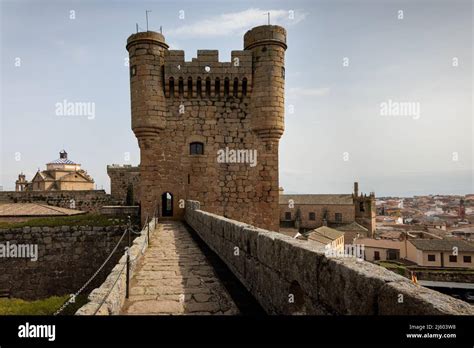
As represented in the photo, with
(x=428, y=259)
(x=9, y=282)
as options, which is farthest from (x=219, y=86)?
(x=428, y=259)

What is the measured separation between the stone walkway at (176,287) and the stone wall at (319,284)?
53 cm

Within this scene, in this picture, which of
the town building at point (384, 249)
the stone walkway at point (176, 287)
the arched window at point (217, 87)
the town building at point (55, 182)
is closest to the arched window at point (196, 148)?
the arched window at point (217, 87)

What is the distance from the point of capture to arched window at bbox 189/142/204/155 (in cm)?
1612

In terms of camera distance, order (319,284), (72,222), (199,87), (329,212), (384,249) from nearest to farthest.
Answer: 1. (319,284)
2. (72,222)
3. (199,87)
4. (384,249)
5. (329,212)

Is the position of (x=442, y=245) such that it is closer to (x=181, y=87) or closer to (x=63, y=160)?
(x=181, y=87)

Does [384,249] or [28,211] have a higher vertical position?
[28,211]

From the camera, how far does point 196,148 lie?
16.2 meters

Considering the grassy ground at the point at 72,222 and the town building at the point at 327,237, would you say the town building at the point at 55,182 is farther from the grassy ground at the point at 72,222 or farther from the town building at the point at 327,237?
the town building at the point at 327,237

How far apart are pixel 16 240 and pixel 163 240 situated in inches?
279

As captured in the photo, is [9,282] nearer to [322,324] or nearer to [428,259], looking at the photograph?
[322,324]

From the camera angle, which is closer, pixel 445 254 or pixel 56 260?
pixel 56 260

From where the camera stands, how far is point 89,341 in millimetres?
2604

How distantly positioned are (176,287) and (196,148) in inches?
443

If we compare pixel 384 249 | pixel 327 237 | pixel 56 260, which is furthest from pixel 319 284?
pixel 384 249
